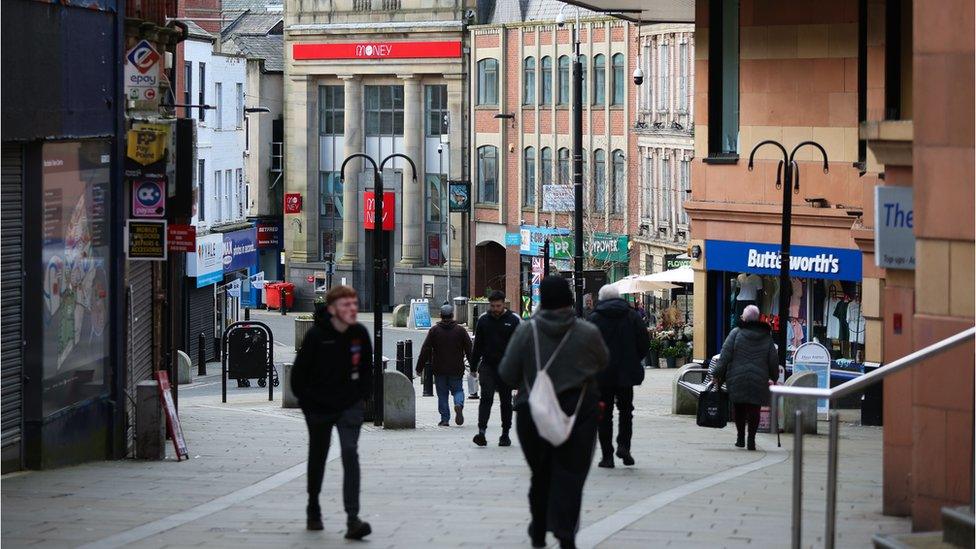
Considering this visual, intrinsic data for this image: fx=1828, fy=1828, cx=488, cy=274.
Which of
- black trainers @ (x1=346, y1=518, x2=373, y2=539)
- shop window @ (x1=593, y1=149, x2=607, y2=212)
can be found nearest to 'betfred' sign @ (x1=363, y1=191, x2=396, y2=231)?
shop window @ (x1=593, y1=149, x2=607, y2=212)

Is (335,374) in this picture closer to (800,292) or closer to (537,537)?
(537,537)

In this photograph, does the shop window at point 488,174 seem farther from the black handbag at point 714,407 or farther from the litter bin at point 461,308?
the black handbag at point 714,407

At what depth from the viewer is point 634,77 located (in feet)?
191

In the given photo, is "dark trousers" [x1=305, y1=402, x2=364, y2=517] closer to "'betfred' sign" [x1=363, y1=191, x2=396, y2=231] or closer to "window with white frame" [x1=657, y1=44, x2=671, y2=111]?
"window with white frame" [x1=657, y1=44, x2=671, y2=111]

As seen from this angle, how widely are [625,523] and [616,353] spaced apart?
398cm

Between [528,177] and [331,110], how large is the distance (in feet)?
37.1

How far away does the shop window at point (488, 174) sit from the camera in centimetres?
7144

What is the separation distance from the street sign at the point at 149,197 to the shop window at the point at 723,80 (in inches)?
564

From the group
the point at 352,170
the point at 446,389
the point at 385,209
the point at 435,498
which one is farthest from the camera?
the point at 352,170

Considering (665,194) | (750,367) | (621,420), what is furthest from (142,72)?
(665,194)

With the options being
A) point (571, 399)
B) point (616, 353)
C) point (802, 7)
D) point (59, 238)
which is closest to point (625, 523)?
point (571, 399)

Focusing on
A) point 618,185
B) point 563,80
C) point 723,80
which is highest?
point 563,80

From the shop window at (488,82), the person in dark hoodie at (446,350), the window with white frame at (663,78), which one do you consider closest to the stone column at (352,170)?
the shop window at (488,82)

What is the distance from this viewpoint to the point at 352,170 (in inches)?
2960
